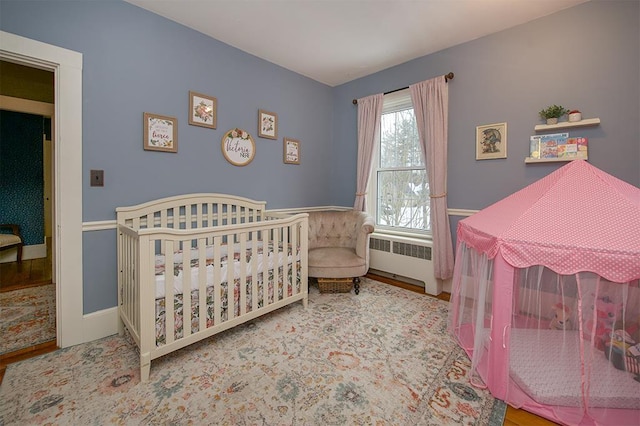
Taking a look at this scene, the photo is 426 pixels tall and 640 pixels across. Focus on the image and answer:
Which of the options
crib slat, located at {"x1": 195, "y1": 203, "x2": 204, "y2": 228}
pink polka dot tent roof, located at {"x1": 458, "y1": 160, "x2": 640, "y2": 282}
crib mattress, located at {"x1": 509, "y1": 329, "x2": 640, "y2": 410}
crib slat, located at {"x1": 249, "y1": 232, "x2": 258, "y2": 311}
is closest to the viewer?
pink polka dot tent roof, located at {"x1": 458, "y1": 160, "x2": 640, "y2": 282}

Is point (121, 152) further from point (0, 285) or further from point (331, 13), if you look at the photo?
point (0, 285)

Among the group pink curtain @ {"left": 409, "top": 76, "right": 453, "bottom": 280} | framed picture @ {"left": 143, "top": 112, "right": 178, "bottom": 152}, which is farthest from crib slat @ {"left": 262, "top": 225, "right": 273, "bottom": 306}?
pink curtain @ {"left": 409, "top": 76, "right": 453, "bottom": 280}

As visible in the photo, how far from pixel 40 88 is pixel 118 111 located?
2354mm

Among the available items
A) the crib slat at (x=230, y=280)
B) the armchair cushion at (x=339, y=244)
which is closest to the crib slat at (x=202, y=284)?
the crib slat at (x=230, y=280)

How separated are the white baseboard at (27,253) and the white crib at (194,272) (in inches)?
126

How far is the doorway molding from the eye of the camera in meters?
1.83

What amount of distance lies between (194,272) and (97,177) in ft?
3.50

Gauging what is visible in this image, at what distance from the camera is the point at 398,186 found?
3393 mm

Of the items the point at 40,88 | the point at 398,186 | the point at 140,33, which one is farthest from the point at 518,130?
the point at 40,88

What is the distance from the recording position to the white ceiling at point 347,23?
2.13 m

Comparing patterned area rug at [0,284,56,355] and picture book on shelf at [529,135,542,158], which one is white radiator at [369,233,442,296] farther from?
patterned area rug at [0,284,56,355]

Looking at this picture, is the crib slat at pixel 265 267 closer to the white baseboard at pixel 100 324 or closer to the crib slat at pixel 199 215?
the crib slat at pixel 199 215

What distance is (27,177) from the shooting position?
394 cm

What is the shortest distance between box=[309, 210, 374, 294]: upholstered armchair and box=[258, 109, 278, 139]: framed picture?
3.48 feet
